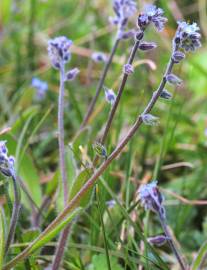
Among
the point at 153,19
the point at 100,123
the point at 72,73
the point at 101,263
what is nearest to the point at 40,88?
the point at 100,123

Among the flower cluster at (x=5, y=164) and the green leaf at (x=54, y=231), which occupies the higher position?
the flower cluster at (x=5, y=164)

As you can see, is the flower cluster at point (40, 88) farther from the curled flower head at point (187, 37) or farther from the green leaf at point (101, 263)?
the curled flower head at point (187, 37)

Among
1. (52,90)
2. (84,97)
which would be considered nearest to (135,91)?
(84,97)

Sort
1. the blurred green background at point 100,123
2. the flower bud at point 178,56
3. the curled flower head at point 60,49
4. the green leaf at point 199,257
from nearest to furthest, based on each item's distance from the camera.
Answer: the flower bud at point 178,56, the green leaf at point 199,257, the curled flower head at point 60,49, the blurred green background at point 100,123

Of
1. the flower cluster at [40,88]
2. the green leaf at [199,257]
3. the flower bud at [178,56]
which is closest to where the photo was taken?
the flower bud at [178,56]

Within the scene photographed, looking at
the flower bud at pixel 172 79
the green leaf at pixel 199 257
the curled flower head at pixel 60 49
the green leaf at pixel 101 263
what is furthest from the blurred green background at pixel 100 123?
the flower bud at pixel 172 79

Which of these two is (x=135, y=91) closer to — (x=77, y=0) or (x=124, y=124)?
(x=124, y=124)

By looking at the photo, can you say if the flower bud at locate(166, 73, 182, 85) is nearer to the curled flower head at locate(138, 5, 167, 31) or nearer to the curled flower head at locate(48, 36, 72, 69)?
the curled flower head at locate(138, 5, 167, 31)
